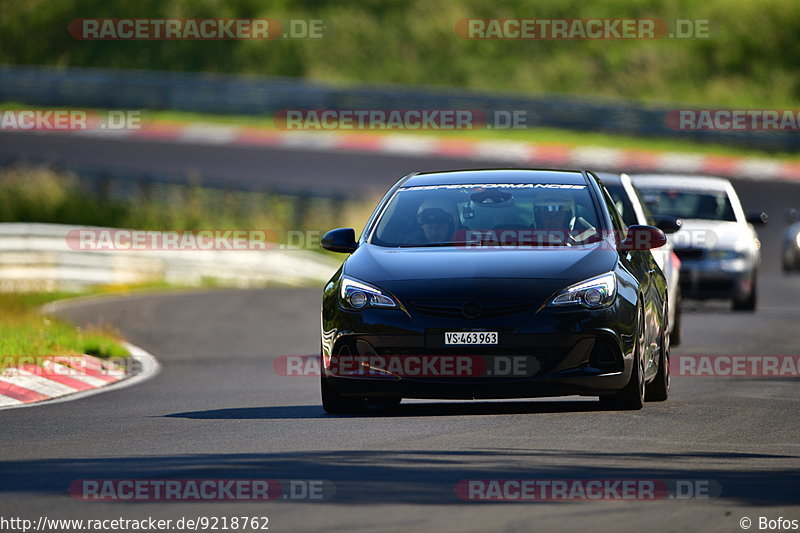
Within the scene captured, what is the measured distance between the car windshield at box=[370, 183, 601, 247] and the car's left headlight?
0.68 m

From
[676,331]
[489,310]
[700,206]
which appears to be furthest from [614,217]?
[700,206]

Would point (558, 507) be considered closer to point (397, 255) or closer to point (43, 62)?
point (397, 255)

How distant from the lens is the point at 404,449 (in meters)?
9.51

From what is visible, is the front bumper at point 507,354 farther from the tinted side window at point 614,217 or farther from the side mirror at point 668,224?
the side mirror at point 668,224

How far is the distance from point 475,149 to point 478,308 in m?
26.9

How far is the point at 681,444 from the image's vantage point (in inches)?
389

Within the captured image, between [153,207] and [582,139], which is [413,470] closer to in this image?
[153,207]

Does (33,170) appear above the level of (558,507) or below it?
above

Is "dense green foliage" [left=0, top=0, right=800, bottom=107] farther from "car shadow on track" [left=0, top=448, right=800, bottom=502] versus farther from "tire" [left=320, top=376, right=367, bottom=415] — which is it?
"car shadow on track" [left=0, top=448, right=800, bottom=502]

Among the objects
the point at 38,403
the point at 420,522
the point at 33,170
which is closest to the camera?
the point at 420,522

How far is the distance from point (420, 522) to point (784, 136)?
36.2 meters

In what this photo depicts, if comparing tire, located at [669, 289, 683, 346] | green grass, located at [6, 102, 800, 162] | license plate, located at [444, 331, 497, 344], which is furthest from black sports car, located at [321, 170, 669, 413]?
green grass, located at [6, 102, 800, 162]

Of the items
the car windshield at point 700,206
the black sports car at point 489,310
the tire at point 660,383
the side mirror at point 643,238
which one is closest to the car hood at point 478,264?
the black sports car at point 489,310

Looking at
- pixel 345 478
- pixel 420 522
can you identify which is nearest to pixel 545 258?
pixel 345 478
